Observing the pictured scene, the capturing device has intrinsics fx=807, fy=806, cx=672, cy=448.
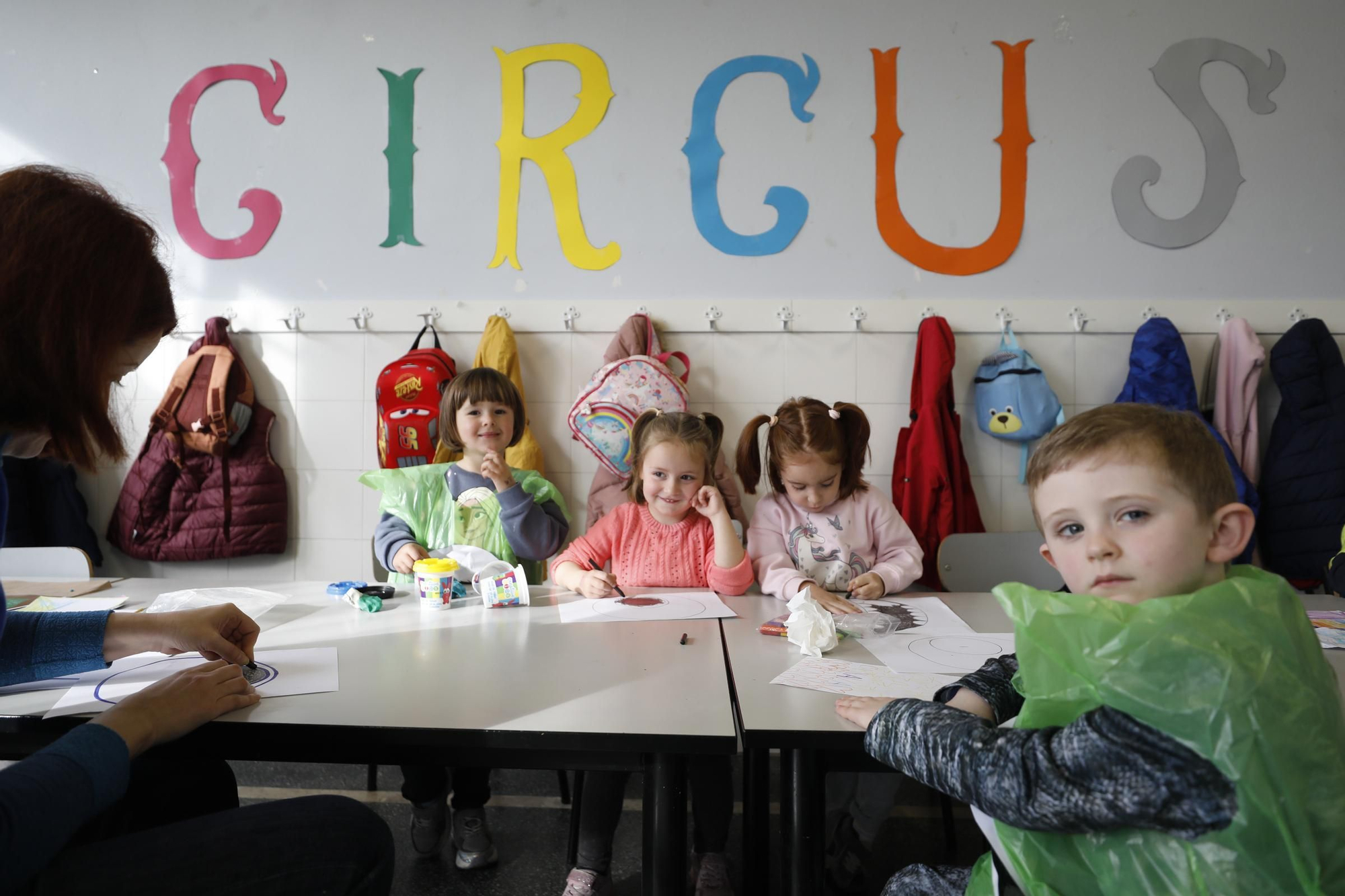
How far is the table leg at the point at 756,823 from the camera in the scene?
3.99 feet

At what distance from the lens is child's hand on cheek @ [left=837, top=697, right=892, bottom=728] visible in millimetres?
963

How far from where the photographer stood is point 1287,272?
2.68 meters

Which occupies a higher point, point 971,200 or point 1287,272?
point 971,200

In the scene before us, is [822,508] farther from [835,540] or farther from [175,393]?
[175,393]

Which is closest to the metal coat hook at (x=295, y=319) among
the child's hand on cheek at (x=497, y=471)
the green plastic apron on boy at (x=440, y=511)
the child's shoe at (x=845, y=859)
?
the green plastic apron on boy at (x=440, y=511)

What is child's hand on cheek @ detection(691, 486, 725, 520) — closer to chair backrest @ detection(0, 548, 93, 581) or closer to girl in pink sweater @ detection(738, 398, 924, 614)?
girl in pink sweater @ detection(738, 398, 924, 614)

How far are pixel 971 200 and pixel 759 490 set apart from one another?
3.98 ft

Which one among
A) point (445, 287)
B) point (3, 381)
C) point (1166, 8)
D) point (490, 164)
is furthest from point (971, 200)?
point (3, 381)

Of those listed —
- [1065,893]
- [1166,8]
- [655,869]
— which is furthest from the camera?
[1166,8]

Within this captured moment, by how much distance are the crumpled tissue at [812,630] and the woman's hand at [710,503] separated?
20.4 inches

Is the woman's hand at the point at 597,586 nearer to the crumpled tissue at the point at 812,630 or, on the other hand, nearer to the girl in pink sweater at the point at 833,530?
the girl in pink sweater at the point at 833,530

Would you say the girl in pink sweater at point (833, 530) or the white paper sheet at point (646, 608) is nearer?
the white paper sheet at point (646, 608)

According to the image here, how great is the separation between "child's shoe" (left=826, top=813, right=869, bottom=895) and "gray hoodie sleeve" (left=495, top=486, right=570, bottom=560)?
3.07 feet

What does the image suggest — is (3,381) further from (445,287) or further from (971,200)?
(971,200)
